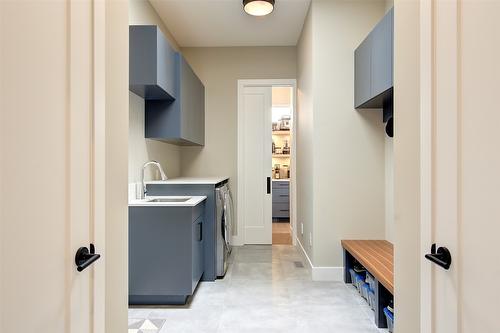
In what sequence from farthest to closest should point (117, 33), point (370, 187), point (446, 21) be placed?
point (370, 187)
point (117, 33)
point (446, 21)

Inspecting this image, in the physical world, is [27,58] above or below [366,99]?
below

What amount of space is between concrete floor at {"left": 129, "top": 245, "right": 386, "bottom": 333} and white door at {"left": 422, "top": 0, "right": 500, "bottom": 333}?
145 cm

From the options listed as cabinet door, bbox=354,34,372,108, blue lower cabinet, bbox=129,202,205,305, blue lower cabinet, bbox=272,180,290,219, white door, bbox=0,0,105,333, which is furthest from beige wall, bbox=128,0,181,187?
blue lower cabinet, bbox=272,180,290,219

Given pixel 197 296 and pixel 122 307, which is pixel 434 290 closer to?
pixel 122 307

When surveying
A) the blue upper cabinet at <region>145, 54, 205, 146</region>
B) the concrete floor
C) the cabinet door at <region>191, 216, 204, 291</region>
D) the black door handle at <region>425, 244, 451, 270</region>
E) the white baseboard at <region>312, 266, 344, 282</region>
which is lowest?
the concrete floor

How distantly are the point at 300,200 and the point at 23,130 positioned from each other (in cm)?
376

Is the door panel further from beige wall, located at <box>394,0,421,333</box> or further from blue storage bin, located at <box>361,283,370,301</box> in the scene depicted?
beige wall, located at <box>394,0,421,333</box>

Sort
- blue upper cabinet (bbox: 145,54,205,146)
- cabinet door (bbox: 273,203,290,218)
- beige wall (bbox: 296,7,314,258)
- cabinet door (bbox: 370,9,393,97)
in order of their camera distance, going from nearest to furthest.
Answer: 1. cabinet door (bbox: 370,9,393,97)
2. blue upper cabinet (bbox: 145,54,205,146)
3. beige wall (bbox: 296,7,314,258)
4. cabinet door (bbox: 273,203,290,218)

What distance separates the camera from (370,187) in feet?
10.6

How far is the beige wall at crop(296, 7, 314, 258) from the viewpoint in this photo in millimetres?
3389

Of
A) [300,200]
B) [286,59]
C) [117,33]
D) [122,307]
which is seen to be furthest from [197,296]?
[286,59]

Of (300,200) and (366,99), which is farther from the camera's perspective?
(300,200)

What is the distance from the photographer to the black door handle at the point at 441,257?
35.6 inches

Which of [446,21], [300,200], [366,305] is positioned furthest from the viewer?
[300,200]
